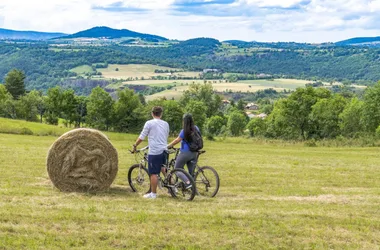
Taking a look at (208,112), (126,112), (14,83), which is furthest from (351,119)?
(14,83)

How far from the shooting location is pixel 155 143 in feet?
41.4

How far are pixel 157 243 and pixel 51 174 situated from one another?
236 inches

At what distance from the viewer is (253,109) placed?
179 meters

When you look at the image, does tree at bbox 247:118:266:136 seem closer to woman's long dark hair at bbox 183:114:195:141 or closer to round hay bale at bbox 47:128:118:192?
round hay bale at bbox 47:128:118:192

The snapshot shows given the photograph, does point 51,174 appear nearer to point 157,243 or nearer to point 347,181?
point 157,243

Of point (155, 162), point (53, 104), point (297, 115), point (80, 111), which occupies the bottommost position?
point (80, 111)

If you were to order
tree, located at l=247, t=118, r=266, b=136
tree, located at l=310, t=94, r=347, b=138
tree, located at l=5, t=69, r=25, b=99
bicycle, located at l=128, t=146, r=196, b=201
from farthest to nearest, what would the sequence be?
1. tree, located at l=247, t=118, r=266, b=136
2. tree, located at l=5, t=69, r=25, b=99
3. tree, located at l=310, t=94, r=347, b=138
4. bicycle, located at l=128, t=146, r=196, b=201

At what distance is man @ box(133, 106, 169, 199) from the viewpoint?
12.6 m

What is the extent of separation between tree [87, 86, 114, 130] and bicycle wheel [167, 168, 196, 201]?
78.1m

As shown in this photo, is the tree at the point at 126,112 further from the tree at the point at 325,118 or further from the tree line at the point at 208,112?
the tree at the point at 325,118

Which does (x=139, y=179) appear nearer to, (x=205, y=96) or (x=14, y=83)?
(x=14, y=83)

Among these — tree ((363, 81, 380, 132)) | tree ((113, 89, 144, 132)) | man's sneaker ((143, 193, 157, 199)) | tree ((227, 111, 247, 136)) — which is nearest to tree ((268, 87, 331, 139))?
tree ((363, 81, 380, 132))

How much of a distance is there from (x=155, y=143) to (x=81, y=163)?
2377 millimetres

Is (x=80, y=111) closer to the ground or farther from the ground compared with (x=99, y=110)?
closer to the ground
